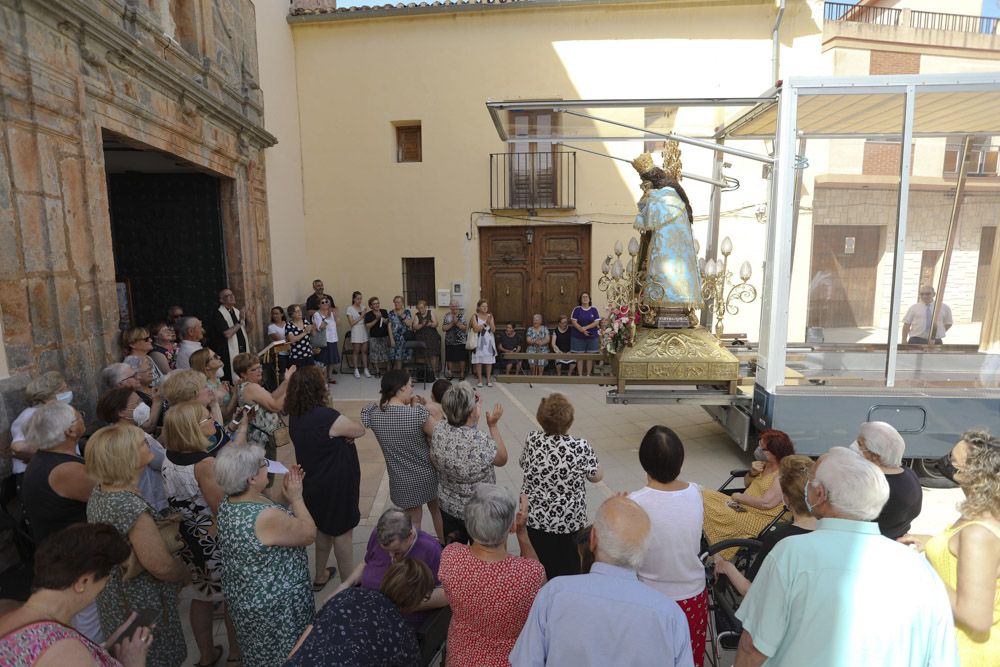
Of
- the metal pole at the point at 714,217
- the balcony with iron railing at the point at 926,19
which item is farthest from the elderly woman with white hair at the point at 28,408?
the balcony with iron railing at the point at 926,19

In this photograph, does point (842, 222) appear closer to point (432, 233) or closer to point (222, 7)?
point (432, 233)

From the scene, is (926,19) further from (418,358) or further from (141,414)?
(141,414)

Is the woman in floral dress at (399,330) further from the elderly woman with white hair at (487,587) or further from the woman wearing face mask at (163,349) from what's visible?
the elderly woman with white hair at (487,587)

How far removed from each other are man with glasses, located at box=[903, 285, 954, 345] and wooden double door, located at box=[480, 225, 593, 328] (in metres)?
5.65

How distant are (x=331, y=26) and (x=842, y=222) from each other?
9569 millimetres

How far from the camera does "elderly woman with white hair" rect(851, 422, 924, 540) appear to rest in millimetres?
2570

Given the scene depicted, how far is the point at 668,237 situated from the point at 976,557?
3.84m

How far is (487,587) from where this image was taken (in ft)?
6.31

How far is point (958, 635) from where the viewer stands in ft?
6.36

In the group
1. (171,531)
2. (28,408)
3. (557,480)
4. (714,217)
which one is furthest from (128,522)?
(714,217)

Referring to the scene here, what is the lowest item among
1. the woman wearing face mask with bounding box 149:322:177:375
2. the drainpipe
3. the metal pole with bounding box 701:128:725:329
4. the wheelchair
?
the wheelchair

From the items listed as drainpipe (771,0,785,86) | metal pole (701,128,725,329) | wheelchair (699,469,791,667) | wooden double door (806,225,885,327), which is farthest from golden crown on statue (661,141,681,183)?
drainpipe (771,0,785,86)

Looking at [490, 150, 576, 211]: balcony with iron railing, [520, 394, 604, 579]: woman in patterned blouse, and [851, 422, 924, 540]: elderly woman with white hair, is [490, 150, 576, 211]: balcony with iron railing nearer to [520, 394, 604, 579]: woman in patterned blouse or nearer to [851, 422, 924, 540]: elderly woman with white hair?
[520, 394, 604, 579]: woman in patterned blouse

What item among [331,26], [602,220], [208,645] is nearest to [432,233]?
[602,220]
